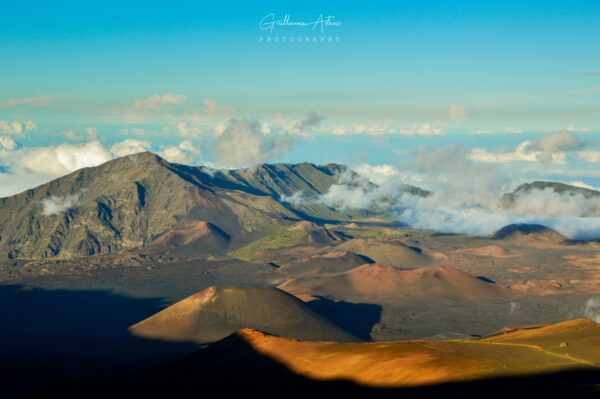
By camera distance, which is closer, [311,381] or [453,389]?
[453,389]

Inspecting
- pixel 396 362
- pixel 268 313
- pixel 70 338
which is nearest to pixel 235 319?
pixel 268 313

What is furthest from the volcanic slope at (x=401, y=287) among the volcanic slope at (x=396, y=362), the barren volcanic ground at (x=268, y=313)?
the volcanic slope at (x=396, y=362)

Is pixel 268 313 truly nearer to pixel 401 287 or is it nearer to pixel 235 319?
pixel 235 319

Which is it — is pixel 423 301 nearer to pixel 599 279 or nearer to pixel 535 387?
pixel 599 279

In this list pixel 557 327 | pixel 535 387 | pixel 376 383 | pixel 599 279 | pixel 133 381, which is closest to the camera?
pixel 535 387

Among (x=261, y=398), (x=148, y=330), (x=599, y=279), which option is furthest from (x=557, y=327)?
(x=599, y=279)

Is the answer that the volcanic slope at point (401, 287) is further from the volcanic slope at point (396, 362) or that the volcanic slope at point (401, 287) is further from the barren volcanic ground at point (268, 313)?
the volcanic slope at point (396, 362)

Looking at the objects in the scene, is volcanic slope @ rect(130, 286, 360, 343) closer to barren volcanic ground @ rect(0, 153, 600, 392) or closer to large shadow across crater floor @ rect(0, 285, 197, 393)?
barren volcanic ground @ rect(0, 153, 600, 392)
